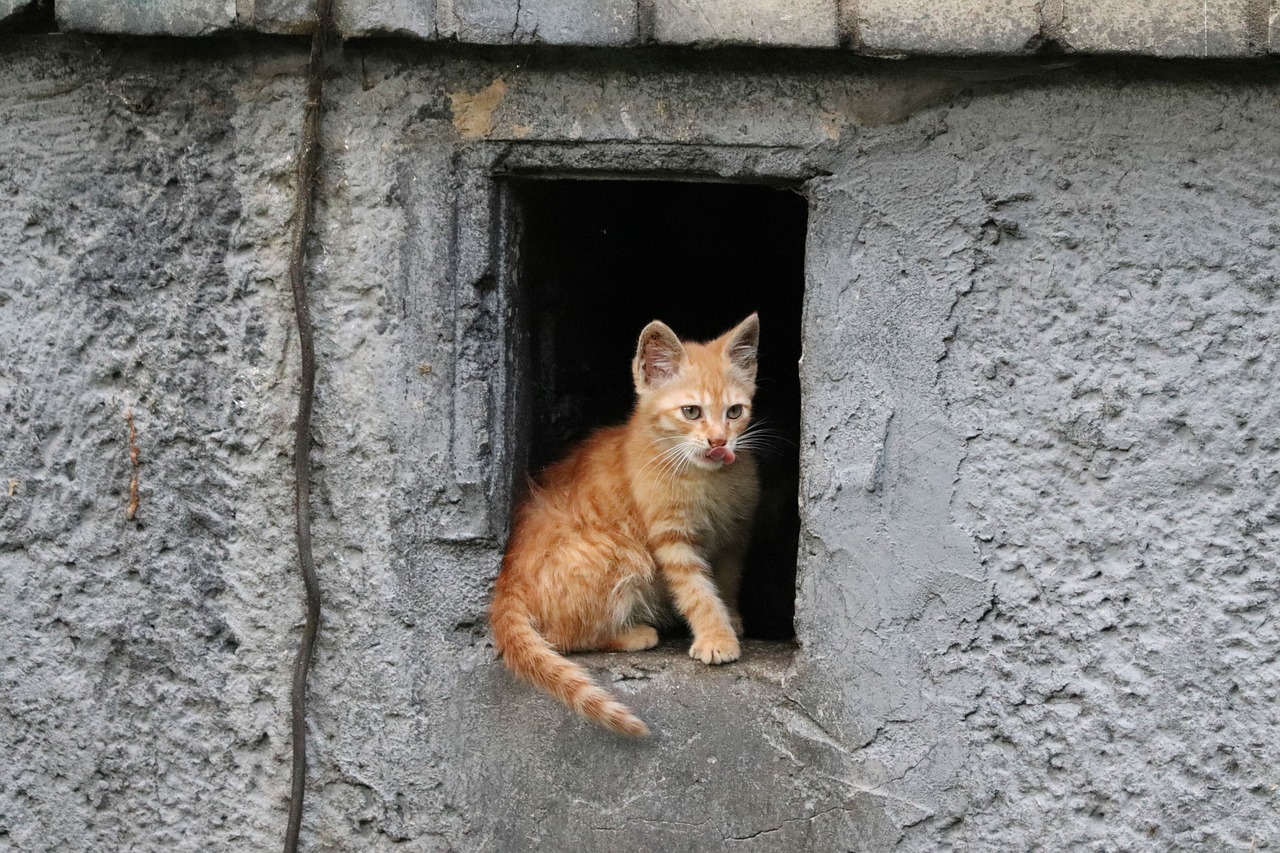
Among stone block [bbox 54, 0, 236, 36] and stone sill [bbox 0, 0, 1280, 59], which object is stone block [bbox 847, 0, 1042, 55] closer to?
stone sill [bbox 0, 0, 1280, 59]

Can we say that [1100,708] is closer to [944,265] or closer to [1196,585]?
[1196,585]

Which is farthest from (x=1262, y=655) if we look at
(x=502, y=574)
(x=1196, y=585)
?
(x=502, y=574)

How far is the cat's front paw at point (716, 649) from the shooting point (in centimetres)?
320

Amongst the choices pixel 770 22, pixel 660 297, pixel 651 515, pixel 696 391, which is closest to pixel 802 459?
pixel 696 391

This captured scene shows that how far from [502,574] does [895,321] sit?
1.22m

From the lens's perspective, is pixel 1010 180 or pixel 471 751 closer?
pixel 1010 180

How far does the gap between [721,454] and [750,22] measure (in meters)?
1.20

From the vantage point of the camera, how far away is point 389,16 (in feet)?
9.20

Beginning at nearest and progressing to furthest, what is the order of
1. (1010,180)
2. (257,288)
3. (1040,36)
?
(1040,36) → (1010,180) → (257,288)

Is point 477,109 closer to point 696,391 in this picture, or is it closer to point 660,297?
point 696,391

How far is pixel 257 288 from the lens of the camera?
3.05 metres

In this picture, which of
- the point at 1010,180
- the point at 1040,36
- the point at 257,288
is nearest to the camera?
the point at 1040,36

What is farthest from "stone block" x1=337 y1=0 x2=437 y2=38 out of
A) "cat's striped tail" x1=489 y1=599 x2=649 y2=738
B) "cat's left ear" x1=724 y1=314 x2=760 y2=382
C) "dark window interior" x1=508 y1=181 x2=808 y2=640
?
"cat's striped tail" x1=489 y1=599 x2=649 y2=738

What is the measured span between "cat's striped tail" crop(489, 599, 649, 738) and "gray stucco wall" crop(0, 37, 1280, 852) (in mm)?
80
